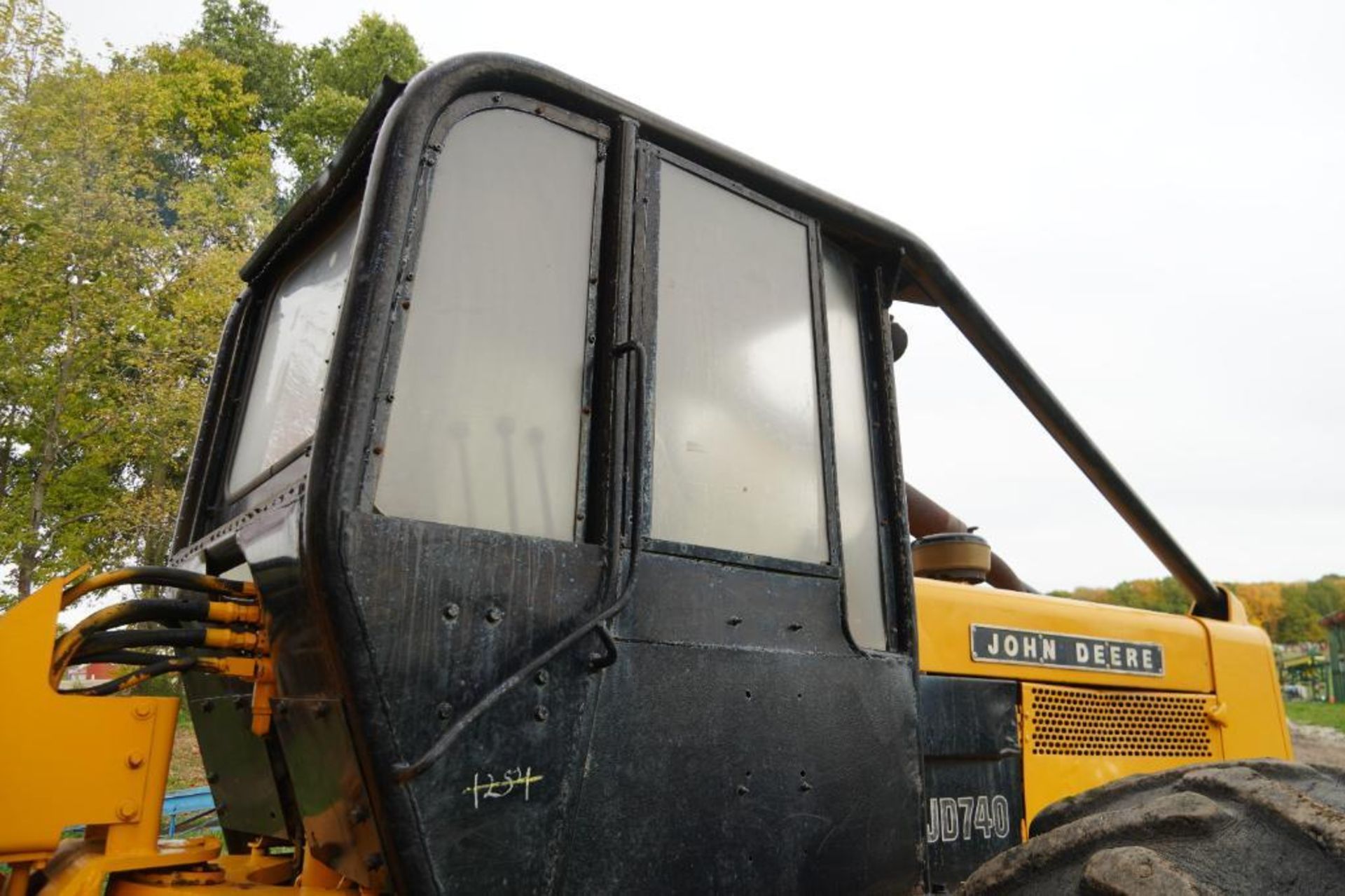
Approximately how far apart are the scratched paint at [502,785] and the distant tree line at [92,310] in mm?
15233

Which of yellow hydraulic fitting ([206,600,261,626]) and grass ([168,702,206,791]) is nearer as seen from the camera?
yellow hydraulic fitting ([206,600,261,626])

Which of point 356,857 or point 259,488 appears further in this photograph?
point 259,488

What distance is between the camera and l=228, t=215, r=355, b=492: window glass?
7.97ft

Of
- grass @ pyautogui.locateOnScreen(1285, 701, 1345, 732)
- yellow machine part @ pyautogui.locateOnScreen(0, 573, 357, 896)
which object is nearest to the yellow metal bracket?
yellow machine part @ pyautogui.locateOnScreen(0, 573, 357, 896)

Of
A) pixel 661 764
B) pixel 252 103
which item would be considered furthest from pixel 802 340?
pixel 252 103

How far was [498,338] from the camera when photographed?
1847 millimetres

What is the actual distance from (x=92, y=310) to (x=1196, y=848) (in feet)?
57.2

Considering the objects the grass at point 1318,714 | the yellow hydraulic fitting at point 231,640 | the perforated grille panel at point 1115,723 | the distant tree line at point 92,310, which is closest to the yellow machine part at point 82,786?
the yellow hydraulic fitting at point 231,640

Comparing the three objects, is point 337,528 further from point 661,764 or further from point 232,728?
point 232,728

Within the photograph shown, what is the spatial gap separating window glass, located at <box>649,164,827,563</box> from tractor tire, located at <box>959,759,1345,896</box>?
72 centimetres

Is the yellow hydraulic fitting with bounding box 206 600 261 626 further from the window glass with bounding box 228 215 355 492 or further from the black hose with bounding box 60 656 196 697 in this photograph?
the window glass with bounding box 228 215 355 492

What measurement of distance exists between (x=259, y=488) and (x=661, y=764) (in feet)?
4.51

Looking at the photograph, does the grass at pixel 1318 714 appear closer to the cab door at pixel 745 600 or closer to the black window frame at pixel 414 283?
the cab door at pixel 745 600

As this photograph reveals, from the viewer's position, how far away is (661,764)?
176cm
